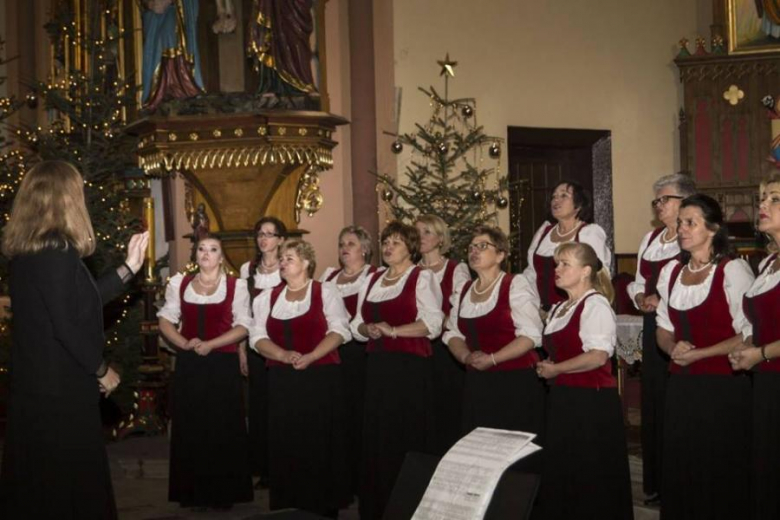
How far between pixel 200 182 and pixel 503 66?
3.38m

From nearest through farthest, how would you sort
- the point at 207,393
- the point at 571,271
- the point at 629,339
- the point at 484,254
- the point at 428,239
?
1. the point at 571,271
2. the point at 484,254
3. the point at 207,393
4. the point at 428,239
5. the point at 629,339

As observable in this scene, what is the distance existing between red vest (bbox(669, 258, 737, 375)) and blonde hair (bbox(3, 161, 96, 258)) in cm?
275

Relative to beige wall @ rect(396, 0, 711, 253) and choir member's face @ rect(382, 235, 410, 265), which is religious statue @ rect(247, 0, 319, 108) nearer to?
beige wall @ rect(396, 0, 711, 253)

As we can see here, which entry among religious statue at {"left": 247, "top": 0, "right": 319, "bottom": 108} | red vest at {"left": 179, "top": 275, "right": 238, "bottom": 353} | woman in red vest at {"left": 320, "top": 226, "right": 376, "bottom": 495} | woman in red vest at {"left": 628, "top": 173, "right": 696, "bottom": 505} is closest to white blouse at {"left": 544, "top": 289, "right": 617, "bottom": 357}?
woman in red vest at {"left": 628, "top": 173, "right": 696, "bottom": 505}

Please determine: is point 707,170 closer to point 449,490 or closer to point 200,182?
point 200,182

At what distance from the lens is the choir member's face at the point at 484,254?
643cm

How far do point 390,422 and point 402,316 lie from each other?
62cm

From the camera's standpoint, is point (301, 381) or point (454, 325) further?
point (301, 381)

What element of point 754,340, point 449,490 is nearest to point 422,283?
point 754,340

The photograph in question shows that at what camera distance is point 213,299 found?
7445mm

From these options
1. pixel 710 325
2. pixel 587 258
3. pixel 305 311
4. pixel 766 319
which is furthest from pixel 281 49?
pixel 766 319

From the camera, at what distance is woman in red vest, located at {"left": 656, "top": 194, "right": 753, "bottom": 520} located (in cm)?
543

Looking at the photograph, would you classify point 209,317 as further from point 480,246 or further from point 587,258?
point 587,258

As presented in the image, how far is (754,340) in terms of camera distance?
207 inches
